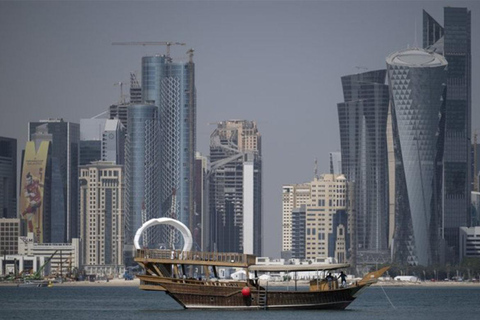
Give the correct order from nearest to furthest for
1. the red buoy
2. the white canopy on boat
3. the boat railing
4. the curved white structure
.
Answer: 1. the white canopy on boat
2. the red buoy
3. the boat railing
4. the curved white structure

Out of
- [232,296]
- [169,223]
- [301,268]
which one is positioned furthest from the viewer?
[169,223]

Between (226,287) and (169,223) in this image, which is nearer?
(226,287)

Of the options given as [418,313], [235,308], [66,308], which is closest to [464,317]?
[418,313]

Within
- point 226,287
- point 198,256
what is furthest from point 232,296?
point 198,256

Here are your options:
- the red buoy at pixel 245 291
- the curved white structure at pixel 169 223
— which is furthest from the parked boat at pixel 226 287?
the curved white structure at pixel 169 223

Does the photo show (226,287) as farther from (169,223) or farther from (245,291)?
(169,223)

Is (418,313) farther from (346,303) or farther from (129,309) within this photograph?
(129,309)

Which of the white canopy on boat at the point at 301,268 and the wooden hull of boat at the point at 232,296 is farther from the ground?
the white canopy on boat at the point at 301,268

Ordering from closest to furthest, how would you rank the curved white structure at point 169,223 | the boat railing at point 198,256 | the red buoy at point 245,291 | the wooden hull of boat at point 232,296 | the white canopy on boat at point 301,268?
the white canopy on boat at point 301,268, the red buoy at point 245,291, the boat railing at point 198,256, the wooden hull of boat at point 232,296, the curved white structure at point 169,223

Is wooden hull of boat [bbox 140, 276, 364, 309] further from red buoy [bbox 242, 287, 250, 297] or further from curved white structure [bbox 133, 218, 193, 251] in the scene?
curved white structure [bbox 133, 218, 193, 251]

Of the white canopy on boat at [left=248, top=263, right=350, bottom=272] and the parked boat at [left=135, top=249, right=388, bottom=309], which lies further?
the parked boat at [left=135, top=249, right=388, bottom=309]

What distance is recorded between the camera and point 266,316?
113562 millimetres

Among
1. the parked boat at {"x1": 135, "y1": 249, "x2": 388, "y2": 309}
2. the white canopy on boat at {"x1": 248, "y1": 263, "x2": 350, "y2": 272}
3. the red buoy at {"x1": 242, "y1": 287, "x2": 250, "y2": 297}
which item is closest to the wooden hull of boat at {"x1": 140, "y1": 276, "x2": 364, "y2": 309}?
the parked boat at {"x1": 135, "y1": 249, "x2": 388, "y2": 309}

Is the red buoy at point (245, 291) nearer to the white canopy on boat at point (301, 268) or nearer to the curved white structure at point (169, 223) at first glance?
the white canopy on boat at point (301, 268)
